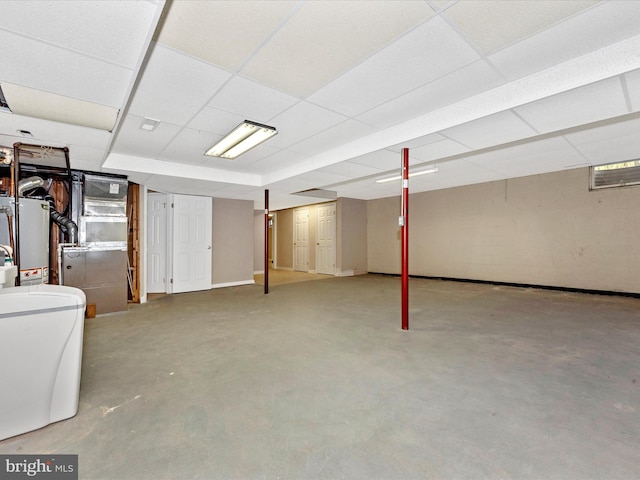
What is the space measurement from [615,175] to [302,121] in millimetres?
6281

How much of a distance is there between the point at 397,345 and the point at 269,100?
9.48 feet

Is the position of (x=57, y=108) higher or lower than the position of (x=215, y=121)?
lower

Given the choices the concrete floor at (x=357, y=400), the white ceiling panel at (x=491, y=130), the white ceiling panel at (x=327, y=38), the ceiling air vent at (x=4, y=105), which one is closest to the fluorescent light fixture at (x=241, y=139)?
the white ceiling panel at (x=327, y=38)

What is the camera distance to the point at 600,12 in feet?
5.82

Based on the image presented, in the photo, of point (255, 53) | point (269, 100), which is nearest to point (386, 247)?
point (269, 100)

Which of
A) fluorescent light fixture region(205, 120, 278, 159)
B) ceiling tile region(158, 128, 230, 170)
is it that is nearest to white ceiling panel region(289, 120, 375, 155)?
fluorescent light fixture region(205, 120, 278, 159)

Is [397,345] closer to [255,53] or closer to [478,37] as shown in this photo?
[478,37]

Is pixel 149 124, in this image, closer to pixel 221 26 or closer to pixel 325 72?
pixel 221 26

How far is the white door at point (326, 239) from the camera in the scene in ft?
30.7

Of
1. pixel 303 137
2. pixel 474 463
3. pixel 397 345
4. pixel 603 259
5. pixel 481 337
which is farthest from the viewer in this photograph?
pixel 603 259

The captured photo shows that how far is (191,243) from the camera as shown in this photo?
6.71 meters

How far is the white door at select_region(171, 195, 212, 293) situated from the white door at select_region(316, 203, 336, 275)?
152 inches

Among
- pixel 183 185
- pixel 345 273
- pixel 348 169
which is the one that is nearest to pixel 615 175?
pixel 348 169

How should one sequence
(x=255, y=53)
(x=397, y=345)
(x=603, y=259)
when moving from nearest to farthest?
(x=255, y=53) → (x=397, y=345) → (x=603, y=259)
